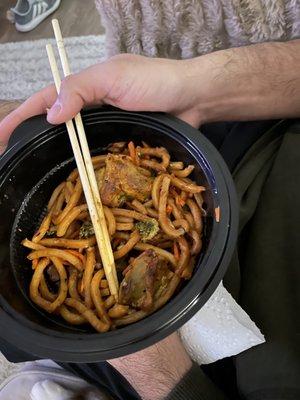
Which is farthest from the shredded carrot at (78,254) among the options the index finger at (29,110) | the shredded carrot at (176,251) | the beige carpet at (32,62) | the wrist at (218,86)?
the beige carpet at (32,62)

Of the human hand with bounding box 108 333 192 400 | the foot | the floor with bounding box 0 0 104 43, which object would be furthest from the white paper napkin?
the foot

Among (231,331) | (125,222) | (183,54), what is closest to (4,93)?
(183,54)

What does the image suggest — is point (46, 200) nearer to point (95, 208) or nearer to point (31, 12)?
point (95, 208)

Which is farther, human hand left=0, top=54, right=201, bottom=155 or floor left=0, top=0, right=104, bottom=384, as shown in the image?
floor left=0, top=0, right=104, bottom=384

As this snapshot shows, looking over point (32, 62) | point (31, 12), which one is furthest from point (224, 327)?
point (31, 12)

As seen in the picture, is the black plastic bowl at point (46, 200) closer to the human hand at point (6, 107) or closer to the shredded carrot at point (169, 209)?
the shredded carrot at point (169, 209)

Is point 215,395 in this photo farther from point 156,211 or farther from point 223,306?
point 156,211

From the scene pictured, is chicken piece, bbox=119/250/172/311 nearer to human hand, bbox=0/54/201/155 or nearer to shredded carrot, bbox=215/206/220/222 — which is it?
shredded carrot, bbox=215/206/220/222
